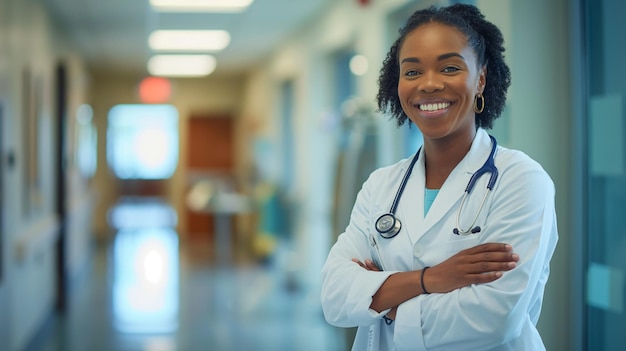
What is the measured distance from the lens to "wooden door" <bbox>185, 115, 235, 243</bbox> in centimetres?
1355

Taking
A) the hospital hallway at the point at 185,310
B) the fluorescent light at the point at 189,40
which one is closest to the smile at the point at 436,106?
the hospital hallway at the point at 185,310

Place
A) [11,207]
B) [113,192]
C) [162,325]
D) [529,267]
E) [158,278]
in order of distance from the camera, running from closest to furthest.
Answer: [529,267]
[11,207]
[162,325]
[158,278]
[113,192]

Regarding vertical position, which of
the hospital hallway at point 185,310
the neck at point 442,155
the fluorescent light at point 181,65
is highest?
the fluorescent light at point 181,65

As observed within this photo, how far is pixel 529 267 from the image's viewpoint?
152cm

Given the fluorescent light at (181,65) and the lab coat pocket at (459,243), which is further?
the fluorescent light at (181,65)

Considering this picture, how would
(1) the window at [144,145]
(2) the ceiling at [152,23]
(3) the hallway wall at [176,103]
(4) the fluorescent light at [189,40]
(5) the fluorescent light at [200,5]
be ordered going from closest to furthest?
(5) the fluorescent light at [200,5], (2) the ceiling at [152,23], (4) the fluorescent light at [189,40], (3) the hallway wall at [176,103], (1) the window at [144,145]

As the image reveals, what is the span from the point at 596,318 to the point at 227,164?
11.5 metres

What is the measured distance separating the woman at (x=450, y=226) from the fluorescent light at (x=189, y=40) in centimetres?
638

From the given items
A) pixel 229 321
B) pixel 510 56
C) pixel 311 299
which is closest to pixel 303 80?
pixel 311 299

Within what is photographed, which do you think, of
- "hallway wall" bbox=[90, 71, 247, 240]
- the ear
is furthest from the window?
the ear

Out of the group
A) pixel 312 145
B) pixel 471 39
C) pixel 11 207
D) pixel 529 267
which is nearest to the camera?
pixel 529 267

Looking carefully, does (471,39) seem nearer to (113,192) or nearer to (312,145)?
(312,145)

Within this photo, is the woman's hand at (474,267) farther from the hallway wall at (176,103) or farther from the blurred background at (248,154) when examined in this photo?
the hallway wall at (176,103)

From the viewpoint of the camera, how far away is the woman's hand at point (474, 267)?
152 cm
